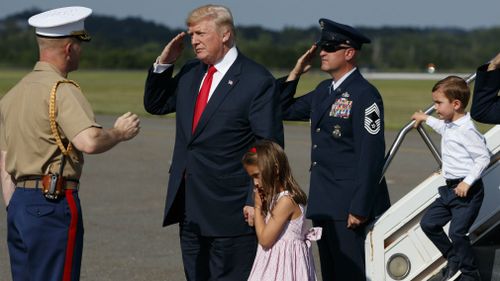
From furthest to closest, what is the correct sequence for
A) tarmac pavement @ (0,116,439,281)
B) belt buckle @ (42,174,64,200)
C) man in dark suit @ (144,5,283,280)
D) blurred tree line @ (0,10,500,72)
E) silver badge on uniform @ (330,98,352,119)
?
blurred tree line @ (0,10,500,72) < tarmac pavement @ (0,116,439,281) < silver badge on uniform @ (330,98,352,119) < man in dark suit @ (144,5,283,280) < belt buckle @ (42,174,64,200)

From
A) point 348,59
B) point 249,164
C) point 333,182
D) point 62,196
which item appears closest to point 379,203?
point 333,182

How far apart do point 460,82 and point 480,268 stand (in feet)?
4.57

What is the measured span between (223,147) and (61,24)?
114 centimetres

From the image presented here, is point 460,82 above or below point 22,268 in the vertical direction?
above

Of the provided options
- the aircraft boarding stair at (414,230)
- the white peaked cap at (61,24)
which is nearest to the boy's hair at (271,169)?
the white peaked cap at (61,24)

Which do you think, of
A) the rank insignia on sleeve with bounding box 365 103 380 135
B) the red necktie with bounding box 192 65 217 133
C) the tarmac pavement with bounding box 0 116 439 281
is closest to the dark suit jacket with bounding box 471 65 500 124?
the rank insignia on sleeve with bounding box 365 103 380 135

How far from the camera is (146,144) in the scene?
2152cm

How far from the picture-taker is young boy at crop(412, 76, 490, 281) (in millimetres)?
6977

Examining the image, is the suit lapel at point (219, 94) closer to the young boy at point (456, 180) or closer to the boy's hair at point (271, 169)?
the boy's hair at point (271, 169)

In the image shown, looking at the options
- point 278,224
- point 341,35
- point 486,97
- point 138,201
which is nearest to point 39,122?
point 278,224

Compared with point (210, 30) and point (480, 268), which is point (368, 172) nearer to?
point (210, 30)

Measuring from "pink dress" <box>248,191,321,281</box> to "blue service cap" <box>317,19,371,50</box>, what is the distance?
1129 mm

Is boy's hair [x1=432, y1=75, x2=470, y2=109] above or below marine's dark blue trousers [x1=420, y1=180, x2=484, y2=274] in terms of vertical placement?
above

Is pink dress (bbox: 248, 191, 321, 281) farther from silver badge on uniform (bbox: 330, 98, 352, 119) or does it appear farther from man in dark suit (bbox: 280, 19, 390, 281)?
silver badge on uniform (bbox: 330, 98, 352, 119)
